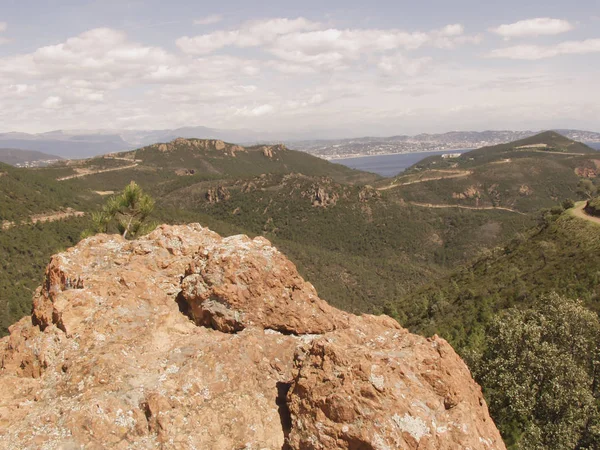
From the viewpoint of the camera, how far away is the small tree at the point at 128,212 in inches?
1101

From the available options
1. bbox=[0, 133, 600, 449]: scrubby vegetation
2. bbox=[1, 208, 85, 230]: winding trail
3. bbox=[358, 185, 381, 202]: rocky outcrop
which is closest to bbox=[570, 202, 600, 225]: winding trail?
bbox=[0, 133, 600, 449]: scrubby vegetation

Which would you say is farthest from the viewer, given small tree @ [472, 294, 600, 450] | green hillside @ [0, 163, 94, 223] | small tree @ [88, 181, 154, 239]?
green hillside @ [0, 163, 94, 223]

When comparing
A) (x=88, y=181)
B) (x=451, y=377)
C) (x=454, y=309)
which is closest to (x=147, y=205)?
(x=451, y=377)

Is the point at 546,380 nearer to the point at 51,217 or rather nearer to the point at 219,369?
the point at 219,369

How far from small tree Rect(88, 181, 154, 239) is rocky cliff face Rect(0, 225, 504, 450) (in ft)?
42.4

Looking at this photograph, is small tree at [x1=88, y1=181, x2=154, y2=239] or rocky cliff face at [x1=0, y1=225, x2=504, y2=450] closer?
rocky cliff face at [x1=0, y1=225, x2=504, y2=450]

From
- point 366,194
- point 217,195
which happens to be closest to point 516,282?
point 366,194

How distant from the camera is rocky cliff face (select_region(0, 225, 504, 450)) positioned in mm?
9430

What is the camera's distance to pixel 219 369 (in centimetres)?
1123

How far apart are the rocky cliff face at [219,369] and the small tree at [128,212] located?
509 inches

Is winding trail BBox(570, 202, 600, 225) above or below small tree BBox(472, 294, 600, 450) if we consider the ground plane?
above

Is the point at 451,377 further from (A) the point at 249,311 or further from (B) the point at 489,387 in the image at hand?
(B) the point at 489,387

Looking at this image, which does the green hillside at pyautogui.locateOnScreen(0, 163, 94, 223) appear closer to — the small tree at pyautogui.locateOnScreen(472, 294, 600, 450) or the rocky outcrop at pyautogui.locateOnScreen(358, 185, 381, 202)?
the small tree at pyautogui.locateOnScreen(472, 294, 600, 450)

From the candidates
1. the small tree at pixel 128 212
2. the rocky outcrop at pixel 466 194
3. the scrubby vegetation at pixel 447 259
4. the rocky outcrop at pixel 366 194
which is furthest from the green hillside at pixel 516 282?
the rocky outcrop at pixel 466 194
